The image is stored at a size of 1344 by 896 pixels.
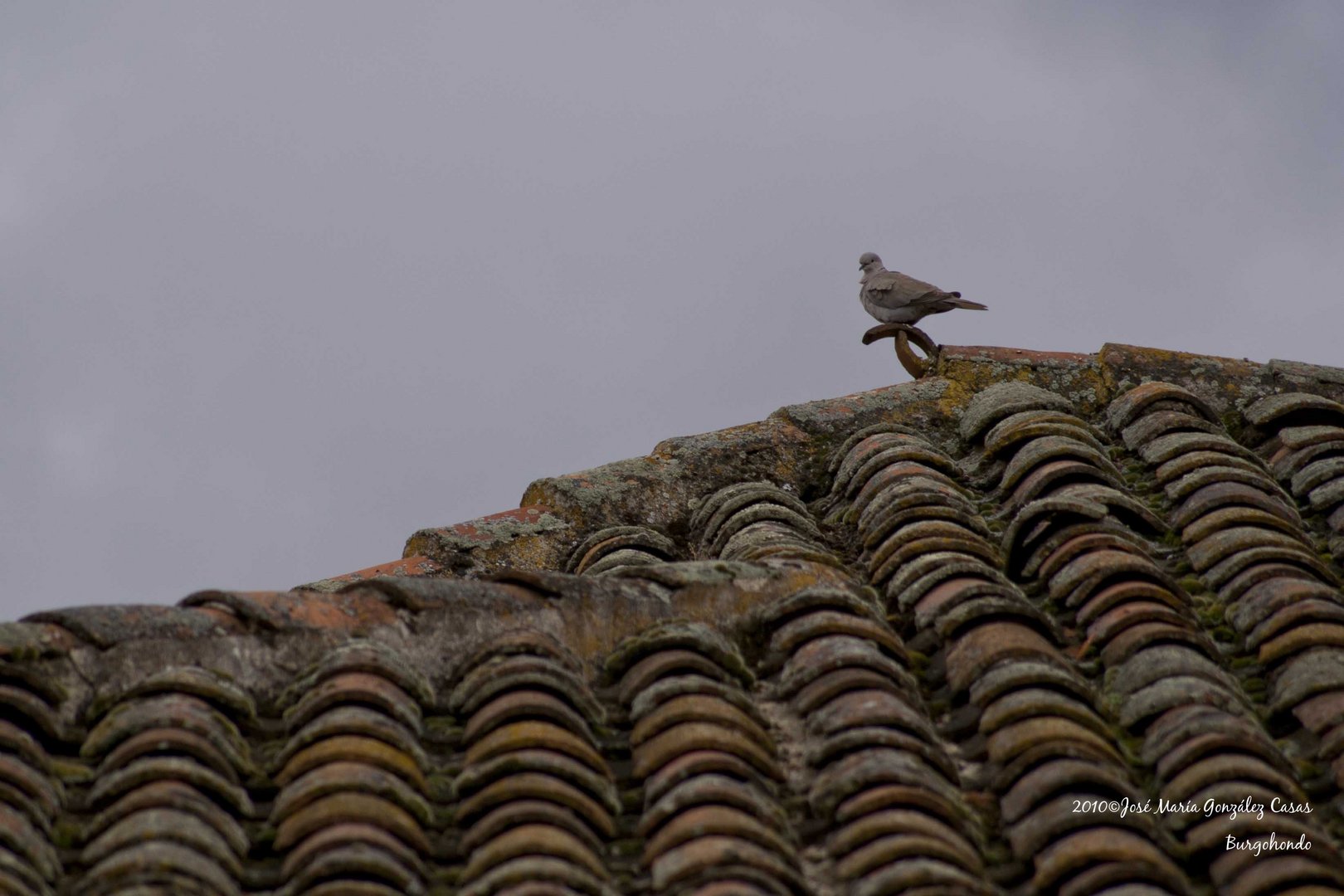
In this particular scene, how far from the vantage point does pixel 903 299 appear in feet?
30.0

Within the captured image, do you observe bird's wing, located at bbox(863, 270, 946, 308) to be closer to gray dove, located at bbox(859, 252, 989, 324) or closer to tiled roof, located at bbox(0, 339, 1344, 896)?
gray dove, located at bbox(859, 252, 989, 324)

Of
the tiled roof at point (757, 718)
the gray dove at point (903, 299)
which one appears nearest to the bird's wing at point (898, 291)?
the gray dove at point (903, 299)

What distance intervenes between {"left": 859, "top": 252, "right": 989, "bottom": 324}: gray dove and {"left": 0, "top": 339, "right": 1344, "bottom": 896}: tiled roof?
3670mm

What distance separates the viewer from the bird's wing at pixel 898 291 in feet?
29.8

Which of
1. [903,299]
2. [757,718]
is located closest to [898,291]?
[903,299]

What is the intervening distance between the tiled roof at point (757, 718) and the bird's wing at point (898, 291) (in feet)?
12.0

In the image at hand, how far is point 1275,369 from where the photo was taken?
6.57m

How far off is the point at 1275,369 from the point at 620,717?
12.1 ft

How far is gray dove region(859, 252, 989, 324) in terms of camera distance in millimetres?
9109

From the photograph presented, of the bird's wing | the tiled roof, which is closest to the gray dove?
the bird's wing

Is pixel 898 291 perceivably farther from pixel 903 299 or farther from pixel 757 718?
pixel 757 718

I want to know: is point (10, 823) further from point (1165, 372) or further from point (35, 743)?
point (1165, 372)

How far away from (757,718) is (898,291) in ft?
18.3

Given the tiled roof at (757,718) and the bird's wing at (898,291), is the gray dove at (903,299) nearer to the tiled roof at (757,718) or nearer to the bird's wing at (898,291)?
the bird's wing at (898,291)
